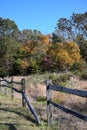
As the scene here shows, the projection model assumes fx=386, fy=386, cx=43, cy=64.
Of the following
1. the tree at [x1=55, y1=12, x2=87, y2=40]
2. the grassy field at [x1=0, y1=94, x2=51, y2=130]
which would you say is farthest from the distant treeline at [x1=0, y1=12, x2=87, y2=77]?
the grassy field at [x1=0, y1=94, x2=51, y2=130]

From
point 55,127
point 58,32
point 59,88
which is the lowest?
point 55,127

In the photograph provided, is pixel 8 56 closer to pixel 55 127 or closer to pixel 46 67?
pixel 46 67

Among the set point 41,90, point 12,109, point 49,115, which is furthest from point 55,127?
point 41,90

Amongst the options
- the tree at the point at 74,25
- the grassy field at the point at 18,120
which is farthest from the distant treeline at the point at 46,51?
the grassy field at the point at 18,120

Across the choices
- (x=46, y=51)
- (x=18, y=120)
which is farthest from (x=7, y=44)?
(x=18, y=120)

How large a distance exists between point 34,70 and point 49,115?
70517 mm

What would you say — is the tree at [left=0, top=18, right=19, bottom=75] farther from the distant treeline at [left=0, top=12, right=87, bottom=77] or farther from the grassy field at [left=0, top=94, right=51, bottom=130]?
the grassy field at [left=0, top=94, right=51, bottom=130]

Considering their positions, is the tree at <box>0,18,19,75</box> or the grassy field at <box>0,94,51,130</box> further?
the tree at <box>0,18,19,75</box>

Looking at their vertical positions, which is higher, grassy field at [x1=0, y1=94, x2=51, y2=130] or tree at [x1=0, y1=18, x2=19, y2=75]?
tree at [x1=0, y1=18, x2=19, y2=75]

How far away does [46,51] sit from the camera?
83.6 m

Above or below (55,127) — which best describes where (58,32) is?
above

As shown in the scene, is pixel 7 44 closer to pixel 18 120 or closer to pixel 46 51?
pixel 46 51

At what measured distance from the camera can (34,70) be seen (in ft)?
270

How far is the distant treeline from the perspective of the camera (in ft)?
258
